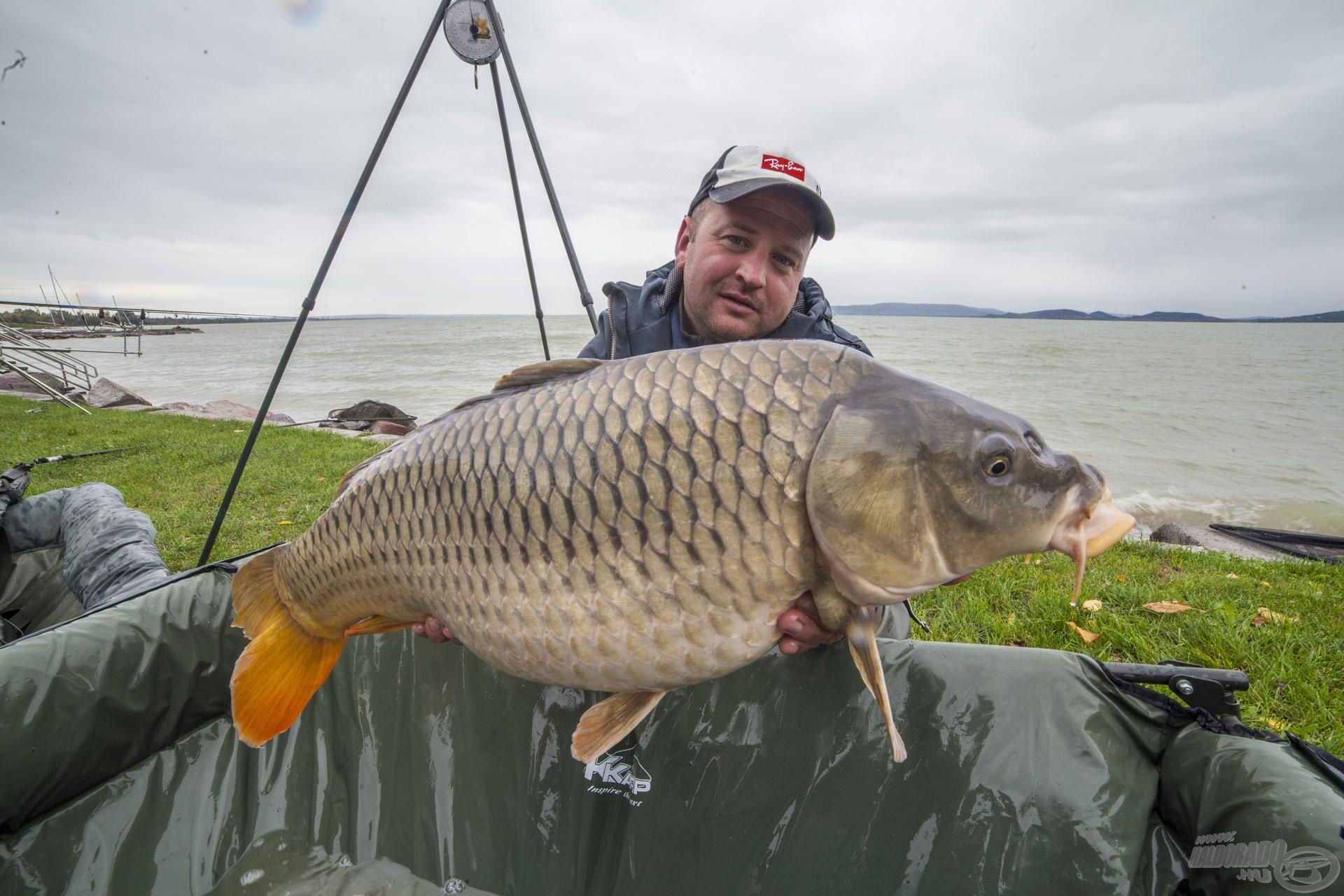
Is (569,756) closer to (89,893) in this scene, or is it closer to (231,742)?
(231,742)

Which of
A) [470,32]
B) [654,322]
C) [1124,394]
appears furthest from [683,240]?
[1124,394]

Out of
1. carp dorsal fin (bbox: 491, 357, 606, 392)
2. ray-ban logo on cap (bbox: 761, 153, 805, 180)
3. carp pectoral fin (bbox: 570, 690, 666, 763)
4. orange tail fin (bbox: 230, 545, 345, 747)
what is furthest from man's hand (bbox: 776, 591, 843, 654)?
ray-ban logo on cap (bbox: 761, 153, 805, 180)

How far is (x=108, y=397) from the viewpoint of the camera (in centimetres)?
943

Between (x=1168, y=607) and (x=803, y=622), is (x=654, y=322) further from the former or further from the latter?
(x=1168, y=607)

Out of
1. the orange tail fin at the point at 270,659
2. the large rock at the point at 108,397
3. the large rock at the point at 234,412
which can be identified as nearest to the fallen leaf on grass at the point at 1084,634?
the orange tail fin at the point at 270,659

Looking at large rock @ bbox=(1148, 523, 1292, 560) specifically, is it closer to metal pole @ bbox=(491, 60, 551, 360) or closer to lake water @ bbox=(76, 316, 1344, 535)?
lake water @ bbox=(76, 316, 1344, 535)

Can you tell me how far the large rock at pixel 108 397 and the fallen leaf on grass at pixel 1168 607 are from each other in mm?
11997

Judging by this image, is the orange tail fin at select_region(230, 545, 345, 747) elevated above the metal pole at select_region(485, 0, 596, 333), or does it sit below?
below

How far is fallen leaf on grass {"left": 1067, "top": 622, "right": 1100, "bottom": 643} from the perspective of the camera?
6.61 feet

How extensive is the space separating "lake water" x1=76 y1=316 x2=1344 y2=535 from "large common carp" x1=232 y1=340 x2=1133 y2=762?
16.3ft

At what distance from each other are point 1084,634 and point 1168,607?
0.48 m

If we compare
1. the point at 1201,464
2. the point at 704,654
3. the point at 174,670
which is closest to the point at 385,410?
the point at 174,670

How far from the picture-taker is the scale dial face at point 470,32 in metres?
Result: 2.10

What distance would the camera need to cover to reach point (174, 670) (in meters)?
1.47
